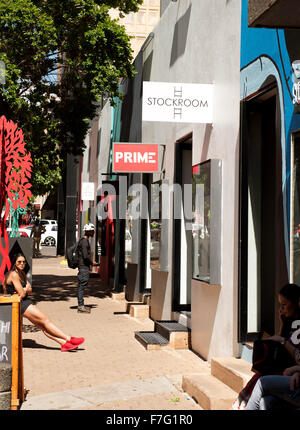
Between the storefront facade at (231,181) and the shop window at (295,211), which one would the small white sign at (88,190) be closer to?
the storefront facade at (231,181)

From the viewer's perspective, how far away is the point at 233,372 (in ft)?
20.9

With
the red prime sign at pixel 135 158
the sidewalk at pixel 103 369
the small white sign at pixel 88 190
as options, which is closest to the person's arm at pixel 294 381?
the sidewalk at pixel 103 369

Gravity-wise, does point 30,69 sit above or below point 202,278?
above

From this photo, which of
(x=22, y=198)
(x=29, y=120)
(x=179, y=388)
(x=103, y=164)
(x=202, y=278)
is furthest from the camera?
(x=103, y=164)

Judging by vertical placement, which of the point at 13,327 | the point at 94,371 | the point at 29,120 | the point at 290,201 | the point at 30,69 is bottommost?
the point at 94,371

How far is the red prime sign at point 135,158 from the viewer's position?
1197cm

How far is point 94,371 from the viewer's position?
26.1 ft

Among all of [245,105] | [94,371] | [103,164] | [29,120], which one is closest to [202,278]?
[94,371]

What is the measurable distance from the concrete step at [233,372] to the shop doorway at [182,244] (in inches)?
148

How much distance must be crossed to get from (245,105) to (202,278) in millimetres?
2500

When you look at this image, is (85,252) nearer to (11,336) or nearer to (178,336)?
(178,336)
